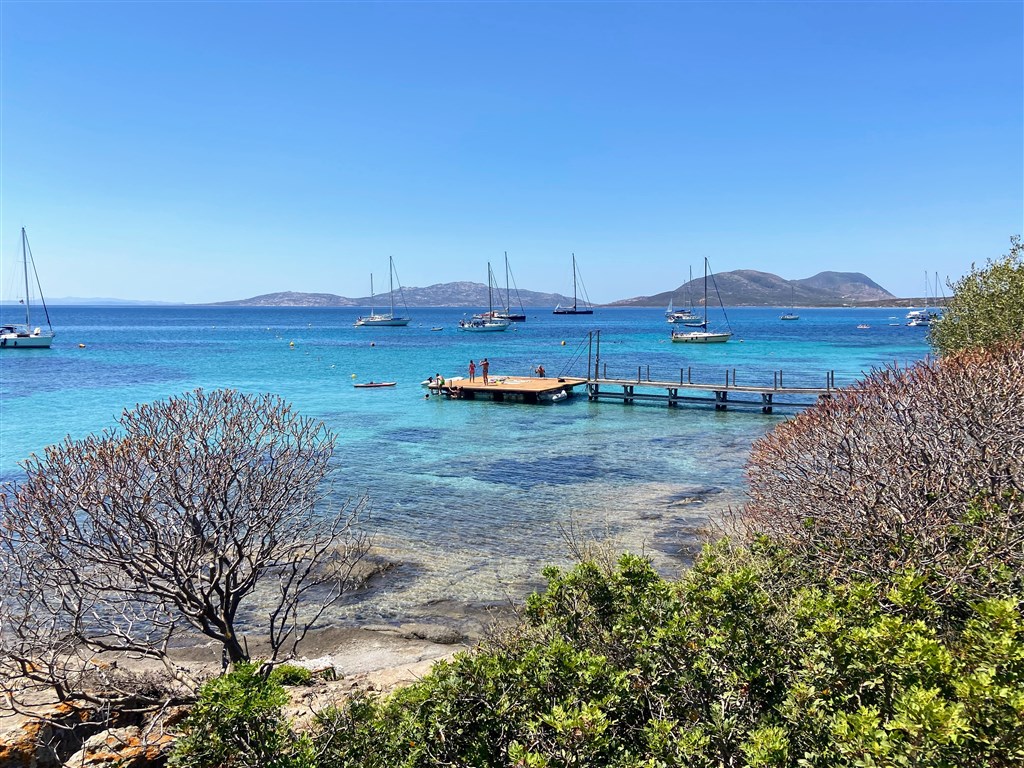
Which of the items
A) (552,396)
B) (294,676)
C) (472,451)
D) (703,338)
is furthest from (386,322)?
(294,676)

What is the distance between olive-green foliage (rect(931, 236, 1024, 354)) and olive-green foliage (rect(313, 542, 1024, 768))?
45.0 feet

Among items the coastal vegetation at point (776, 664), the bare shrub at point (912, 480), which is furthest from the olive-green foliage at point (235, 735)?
the bare shrub at point (912, 480)

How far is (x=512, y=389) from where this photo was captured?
3941 centimetres

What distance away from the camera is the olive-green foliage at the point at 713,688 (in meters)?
3.93

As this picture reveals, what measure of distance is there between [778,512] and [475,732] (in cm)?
586

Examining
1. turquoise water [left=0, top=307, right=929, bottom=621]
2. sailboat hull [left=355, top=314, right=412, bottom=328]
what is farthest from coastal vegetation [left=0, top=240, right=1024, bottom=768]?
sailboat hull [left=355, top=314, right=412, bottom=328]

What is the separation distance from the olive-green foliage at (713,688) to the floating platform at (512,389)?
32924 mm

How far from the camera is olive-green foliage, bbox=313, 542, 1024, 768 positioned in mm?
3928

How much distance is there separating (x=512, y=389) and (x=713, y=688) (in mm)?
34388

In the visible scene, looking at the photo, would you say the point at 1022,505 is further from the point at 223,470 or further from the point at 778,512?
the point at 223,470

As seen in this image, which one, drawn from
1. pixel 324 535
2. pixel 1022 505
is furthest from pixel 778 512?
pixel 324 535

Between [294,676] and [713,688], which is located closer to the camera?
[713,688]

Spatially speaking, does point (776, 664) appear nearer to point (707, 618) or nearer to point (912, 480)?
point (707, 618)

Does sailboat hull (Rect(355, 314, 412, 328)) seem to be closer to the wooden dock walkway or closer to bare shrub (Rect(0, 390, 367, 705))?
the wooden dock walkway
